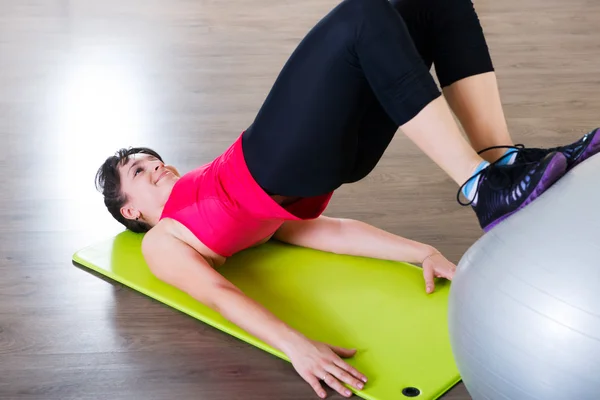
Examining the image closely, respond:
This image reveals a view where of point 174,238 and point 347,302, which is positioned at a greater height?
point 174,238

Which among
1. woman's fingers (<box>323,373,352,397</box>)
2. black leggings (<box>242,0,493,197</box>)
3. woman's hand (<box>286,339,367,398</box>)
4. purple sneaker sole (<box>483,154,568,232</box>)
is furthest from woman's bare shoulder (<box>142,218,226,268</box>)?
purple sneaker sole (<box>483,154,568,232</box>)

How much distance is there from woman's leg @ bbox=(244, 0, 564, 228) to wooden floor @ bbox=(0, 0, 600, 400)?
45 cm

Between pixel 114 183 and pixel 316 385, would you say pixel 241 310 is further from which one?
pixel 114 183

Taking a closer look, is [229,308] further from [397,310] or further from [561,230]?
[561,230]

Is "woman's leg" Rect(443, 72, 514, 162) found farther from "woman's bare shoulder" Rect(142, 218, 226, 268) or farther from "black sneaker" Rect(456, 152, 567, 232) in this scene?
"woman's bare shoulder" Rect(142, 218, 226, 268)

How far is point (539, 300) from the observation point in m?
1.53

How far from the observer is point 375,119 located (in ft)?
6.71

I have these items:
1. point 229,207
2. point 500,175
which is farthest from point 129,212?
point 500,175

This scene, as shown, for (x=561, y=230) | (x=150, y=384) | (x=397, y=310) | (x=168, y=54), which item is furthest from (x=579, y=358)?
(x=168, y=54)

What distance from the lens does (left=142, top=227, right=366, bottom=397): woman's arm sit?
194cm

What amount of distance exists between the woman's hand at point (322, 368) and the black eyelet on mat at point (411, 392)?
0.09m

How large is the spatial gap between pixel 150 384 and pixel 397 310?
629 millimetres

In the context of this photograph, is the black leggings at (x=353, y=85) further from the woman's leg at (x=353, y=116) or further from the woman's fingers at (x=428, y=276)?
the woman's fingers at (x=428, y=276)

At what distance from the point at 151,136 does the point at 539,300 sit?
81.1 inches
